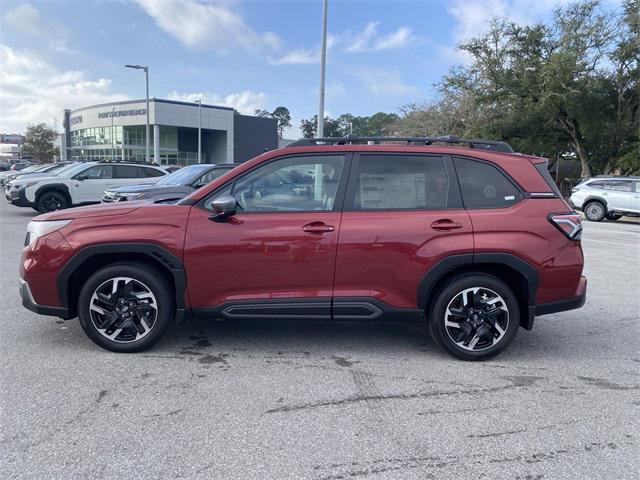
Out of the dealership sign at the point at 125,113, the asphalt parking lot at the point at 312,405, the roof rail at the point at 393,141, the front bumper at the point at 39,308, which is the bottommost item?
the asphalt parking lot at the point at 312,405

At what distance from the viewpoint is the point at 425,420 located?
3213 millimetres

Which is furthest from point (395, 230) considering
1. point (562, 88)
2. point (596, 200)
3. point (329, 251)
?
point (562, 88)

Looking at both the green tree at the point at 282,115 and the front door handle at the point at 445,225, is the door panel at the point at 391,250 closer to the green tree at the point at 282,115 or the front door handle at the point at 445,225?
the front door handle at the point at 445,225

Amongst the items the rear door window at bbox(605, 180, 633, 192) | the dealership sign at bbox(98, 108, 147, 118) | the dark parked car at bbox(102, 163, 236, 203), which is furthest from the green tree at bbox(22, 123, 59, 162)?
the rear door window at bbox(605, 180, 633, 192)

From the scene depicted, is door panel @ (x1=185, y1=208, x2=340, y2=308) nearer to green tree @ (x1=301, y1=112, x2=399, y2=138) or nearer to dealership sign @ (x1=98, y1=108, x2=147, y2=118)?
dealership sign @ (x1=98, y1=108, x2=147, y2=118)

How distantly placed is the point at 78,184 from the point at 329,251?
1223 cm

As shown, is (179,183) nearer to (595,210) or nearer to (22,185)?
(22,185)

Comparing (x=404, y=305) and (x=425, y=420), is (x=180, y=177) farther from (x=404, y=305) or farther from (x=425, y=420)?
(x=425, y=420)

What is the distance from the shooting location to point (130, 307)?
411 cm

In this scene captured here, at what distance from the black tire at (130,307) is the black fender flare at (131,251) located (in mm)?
114

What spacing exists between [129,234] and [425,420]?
2672 mm

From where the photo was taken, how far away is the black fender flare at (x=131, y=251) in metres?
4.00

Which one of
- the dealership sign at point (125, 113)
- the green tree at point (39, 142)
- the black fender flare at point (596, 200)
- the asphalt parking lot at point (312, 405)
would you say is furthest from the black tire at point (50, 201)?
the green tree at point (39, 142)

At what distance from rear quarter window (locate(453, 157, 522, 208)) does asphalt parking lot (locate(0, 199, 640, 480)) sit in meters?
1.37
